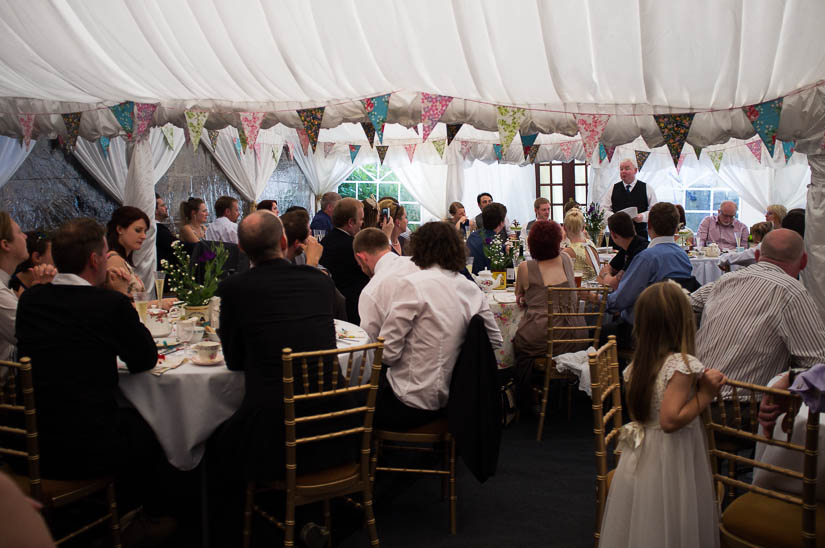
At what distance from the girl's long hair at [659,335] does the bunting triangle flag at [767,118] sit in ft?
10.7

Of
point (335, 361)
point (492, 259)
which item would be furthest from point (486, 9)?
point (335, 361)

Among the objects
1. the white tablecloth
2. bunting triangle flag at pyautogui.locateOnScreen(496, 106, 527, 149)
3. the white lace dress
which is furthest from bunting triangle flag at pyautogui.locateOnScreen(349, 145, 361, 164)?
the white lace dress

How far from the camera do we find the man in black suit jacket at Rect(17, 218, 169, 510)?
8.14 ft

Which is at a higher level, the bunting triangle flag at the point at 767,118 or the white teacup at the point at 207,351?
the bunting triangle flag at the point at 767,118

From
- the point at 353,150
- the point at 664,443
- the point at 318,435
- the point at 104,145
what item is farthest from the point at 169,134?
the point at 664,443

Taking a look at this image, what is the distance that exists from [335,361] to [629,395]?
3.45ft

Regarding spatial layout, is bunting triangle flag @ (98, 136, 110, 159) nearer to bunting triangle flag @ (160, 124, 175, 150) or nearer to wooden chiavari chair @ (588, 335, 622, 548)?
bunting triangle flag @ (160, 124, 175, 150)

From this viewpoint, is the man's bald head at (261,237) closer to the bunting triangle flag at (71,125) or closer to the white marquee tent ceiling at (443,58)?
the white marquee tent ceiling at (443,58)

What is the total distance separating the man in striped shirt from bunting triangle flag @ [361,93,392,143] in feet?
12.6

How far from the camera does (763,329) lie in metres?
2.90

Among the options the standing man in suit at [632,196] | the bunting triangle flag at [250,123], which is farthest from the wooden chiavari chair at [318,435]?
the standing man in suit at [632,196]

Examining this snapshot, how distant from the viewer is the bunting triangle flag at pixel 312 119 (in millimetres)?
6523

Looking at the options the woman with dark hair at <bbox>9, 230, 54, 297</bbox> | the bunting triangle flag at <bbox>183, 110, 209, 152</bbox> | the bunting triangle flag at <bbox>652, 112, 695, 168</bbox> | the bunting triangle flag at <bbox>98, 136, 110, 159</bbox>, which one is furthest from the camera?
the bunting triangle flag at <bbox>98, 136, 110, 159</bbox>

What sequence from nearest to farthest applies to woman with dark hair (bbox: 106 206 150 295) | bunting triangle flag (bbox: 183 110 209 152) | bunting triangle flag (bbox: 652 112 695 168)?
woman with dark hair (bbox: 106 206 150 295), bunting triangle flag (bbox: 652 112 695 168), bunting triangle flag (bbox: 183 110 209 152)
